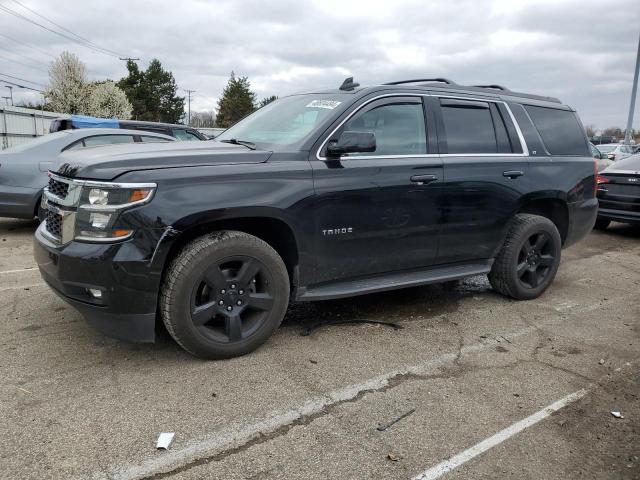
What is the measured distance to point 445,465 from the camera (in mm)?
2564

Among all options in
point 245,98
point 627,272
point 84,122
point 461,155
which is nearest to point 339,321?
point 461,155

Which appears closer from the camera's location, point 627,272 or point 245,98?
point 627,272

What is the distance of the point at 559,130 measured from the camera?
5.44m

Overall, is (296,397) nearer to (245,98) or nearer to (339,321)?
(339,321)

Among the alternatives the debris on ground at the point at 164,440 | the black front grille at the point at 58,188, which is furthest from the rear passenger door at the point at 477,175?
the black front grille at the point at 58,188

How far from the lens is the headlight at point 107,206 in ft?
10.2

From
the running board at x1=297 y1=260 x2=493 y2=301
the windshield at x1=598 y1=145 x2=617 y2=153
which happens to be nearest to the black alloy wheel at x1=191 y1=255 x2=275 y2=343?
the running board at x1=297 y1=260 x2=493 y2=301

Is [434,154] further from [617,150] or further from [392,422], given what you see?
[617,150]

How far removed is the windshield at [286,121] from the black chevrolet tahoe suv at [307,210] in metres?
0.02

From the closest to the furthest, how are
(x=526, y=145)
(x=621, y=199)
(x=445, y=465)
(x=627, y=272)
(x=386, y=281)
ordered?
(x=445, y=465) < (x=386, y=281) < (x=526, y=145) < (x=627, y=272) < (x=621, y=199)

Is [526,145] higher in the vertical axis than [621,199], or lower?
higher

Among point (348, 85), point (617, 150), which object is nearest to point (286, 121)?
point (348, 85)

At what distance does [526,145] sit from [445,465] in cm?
347

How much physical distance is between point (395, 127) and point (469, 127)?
0.87 m
